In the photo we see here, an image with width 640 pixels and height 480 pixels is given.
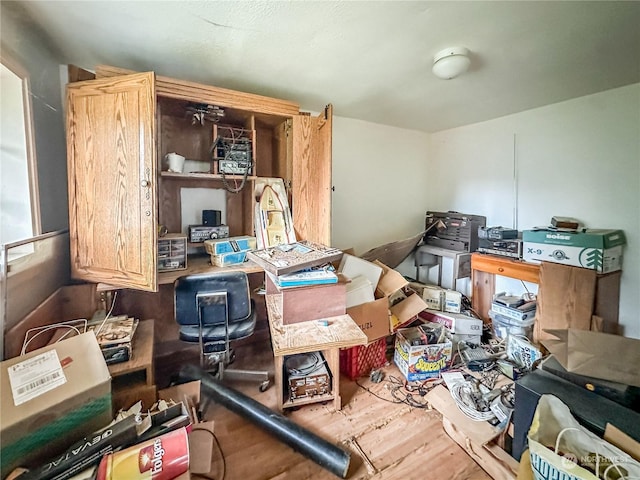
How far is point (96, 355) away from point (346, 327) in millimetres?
1193

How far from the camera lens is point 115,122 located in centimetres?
160

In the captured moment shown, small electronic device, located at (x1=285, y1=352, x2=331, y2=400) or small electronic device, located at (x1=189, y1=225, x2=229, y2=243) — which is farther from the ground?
small electronic device, located at (x1=189, y1=225, x2=229, y2=243)

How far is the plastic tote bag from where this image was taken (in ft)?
2.99

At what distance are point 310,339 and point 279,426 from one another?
571mm

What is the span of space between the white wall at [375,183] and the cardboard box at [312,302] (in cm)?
142

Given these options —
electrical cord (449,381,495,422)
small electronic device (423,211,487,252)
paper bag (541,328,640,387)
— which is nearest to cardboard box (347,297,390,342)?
electrical cord (449,381,495,422)

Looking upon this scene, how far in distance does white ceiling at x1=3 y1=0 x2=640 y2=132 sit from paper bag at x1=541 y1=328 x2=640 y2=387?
1.63 meters

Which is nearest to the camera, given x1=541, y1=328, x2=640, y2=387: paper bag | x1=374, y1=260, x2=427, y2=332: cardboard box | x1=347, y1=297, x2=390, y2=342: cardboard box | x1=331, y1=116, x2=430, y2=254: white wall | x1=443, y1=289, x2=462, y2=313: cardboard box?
x1=541, y1=328, x2=640, y2=387: paper bag

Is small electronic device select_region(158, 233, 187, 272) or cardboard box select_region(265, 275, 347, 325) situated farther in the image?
small electronic device select_region(158, 233, 187, 272)

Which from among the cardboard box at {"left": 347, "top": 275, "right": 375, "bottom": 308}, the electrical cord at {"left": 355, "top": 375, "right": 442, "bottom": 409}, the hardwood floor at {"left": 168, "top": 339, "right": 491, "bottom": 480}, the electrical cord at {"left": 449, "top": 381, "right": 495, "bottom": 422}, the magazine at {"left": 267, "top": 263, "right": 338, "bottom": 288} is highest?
the magazine at {"left": 267, "top": 263, "right": 338, "bottom": 288}

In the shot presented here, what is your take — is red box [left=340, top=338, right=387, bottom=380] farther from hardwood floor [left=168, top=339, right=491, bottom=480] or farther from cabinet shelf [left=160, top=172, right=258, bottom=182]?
cabinet shelf [left=160, top=172, right=258, bottom=182]

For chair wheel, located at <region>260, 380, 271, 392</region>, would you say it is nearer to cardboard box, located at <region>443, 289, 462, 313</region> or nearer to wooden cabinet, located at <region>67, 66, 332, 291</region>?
wooden cabinet, located at <region>67, 66, 332, 291</region>

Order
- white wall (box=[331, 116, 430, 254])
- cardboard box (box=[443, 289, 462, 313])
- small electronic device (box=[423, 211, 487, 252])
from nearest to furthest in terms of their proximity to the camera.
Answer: cardboard box (box=[443, 289, 462, 313]) < small electronic device (box=[423, 211, 487, 252]) < white wall (box=[331, 116, 430, 254])

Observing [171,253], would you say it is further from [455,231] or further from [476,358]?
[455,231]
